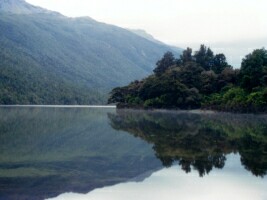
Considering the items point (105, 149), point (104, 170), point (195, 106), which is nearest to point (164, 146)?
point (105, 149)

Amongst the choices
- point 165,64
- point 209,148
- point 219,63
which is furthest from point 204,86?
point 209,148

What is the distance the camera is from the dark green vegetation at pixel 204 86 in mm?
54312

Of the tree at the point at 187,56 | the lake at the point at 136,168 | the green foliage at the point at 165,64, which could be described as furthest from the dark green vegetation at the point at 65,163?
the green foliage at the point at 165,64

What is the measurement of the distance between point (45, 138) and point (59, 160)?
8242mm

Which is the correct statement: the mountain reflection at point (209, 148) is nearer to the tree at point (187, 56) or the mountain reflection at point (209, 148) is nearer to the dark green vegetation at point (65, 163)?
the dark green vegetation at point (65, 163)

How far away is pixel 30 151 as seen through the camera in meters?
18.9

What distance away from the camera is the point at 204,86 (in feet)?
212

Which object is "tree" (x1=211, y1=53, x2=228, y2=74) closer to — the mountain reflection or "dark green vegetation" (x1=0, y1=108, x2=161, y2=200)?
the mountain reflection

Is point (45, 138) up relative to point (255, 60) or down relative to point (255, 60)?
down

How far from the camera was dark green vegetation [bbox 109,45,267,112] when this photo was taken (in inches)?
2138

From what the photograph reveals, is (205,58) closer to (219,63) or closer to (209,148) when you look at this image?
(219,63)

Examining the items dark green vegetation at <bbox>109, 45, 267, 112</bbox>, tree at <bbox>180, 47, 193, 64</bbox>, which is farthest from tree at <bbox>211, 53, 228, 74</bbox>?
tree at <bbox>180, 47, 193, 64</bbox>

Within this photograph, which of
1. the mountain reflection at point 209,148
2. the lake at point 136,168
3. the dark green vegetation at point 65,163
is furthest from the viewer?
the mountain reflection at point 209,148

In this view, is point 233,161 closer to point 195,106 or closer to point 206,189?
point 206,189
